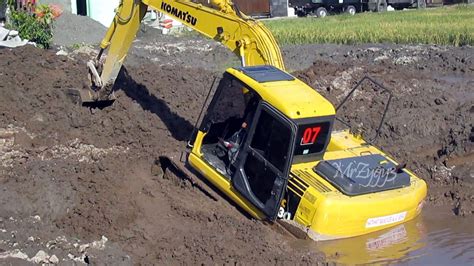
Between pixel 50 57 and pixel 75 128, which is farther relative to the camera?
pixel 50 57

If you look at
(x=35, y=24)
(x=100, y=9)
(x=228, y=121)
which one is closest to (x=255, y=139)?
(x=228, y=121)

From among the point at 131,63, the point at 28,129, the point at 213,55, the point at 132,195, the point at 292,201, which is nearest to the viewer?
the point at 292,201

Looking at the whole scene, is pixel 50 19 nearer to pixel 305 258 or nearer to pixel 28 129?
pixel 28 129

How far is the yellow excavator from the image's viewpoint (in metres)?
9.67

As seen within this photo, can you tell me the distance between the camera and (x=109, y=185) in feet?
35.6

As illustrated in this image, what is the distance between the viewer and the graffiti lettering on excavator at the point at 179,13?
39.5ft

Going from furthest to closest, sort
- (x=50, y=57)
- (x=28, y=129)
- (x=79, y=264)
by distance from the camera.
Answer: (x=50, y=57), (x=28, y=129), (x=79, y=264)

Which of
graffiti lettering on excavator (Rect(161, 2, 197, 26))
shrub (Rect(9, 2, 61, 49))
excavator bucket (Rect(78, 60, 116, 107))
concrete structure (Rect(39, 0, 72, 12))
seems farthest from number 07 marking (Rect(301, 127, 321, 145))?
concrete structure (Rect(39, 0, 72, 12))

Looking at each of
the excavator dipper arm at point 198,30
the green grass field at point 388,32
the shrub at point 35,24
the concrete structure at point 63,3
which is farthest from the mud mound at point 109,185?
the concrete structure at point 63,3

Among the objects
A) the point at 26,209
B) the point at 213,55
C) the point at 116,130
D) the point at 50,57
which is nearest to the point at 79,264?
the point at 26,209

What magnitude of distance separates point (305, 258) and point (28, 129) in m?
6.24

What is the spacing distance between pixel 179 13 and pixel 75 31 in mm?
13410

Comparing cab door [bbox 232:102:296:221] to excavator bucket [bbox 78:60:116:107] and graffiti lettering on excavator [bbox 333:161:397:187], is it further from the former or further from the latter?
excavator bucket [bbox 78:60:116:107]

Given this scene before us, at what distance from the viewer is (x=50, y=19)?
886 inches
